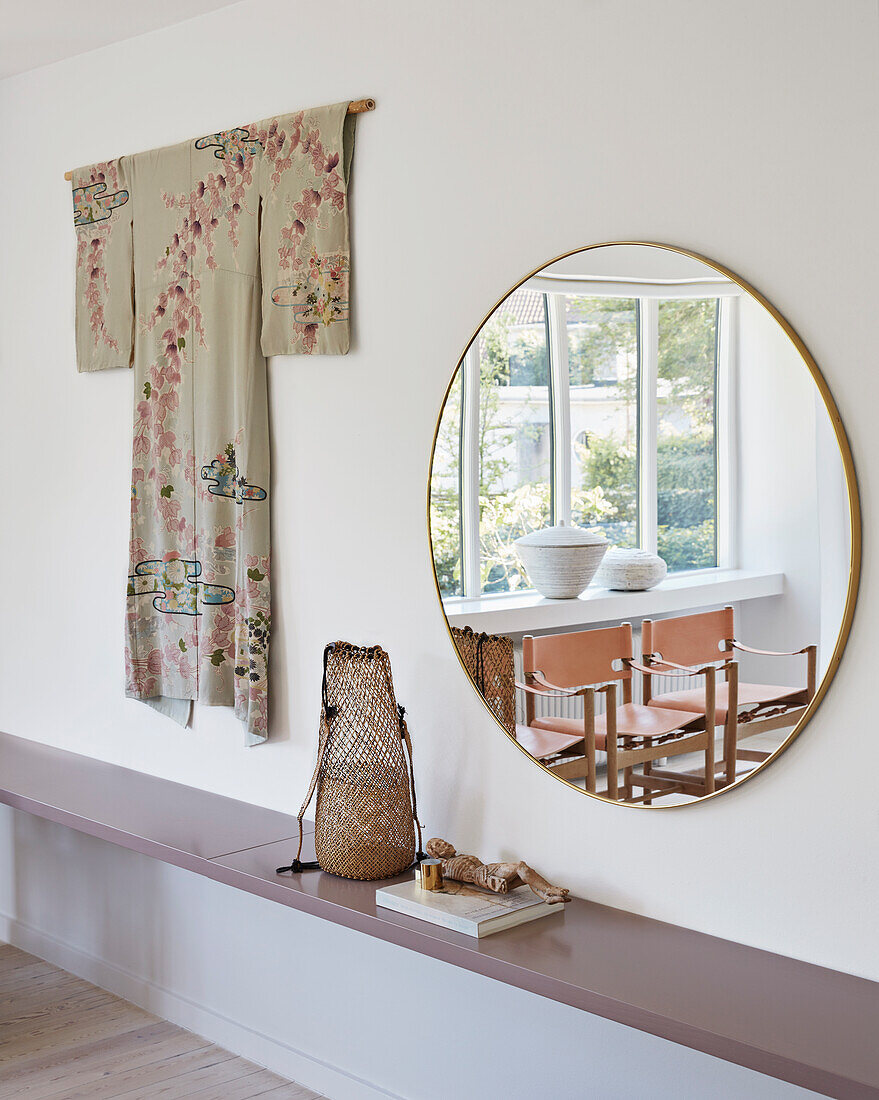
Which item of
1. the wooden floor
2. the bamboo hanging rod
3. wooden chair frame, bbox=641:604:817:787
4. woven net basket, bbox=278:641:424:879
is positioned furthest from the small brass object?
the bamboo hanging rod

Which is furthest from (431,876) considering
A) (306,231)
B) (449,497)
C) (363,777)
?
(306,231)

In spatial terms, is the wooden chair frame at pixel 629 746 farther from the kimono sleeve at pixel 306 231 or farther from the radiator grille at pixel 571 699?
the kimono sleeve at pixel 306 231

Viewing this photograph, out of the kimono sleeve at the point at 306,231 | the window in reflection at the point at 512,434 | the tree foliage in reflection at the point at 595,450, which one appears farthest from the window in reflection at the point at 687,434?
the kimono sleeve at the point at 306,231

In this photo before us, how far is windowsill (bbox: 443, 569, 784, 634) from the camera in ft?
6.04

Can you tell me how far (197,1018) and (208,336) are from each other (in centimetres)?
172

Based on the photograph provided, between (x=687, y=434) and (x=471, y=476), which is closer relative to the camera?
(x=687, y=434)

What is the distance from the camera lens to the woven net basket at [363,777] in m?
2.19

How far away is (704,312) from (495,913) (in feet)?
3.43

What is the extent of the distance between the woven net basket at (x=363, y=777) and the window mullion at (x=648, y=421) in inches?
23.9

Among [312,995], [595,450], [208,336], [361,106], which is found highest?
[361,106]

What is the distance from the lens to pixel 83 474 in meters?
3.16

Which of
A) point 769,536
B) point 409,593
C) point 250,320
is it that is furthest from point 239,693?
point 769,536

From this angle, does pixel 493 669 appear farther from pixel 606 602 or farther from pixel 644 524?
pixel 644 524

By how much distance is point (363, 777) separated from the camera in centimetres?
220
